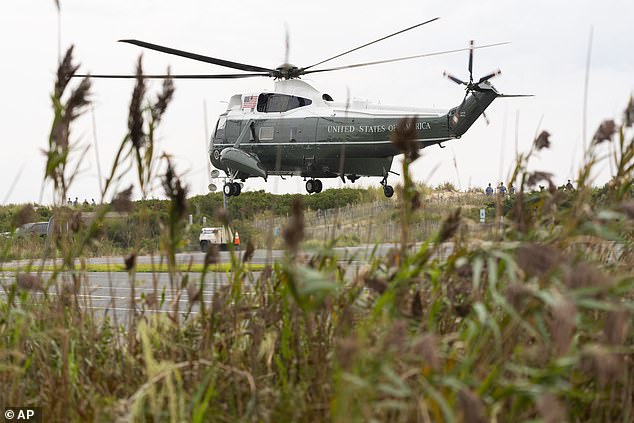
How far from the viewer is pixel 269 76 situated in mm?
22750

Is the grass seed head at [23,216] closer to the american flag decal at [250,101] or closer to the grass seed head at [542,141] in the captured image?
the grass seed head at [542,141]

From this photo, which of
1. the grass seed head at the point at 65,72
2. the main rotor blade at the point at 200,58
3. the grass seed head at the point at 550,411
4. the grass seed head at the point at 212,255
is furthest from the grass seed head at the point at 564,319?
the main rotor blade at the point at 200,58

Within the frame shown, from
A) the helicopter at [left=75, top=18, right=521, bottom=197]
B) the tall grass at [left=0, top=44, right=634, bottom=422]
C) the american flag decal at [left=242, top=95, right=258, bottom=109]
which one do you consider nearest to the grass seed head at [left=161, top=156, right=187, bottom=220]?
the tall grass at [left=0, top=44, right=634, bottom=422]

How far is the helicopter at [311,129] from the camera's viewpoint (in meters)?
21.0

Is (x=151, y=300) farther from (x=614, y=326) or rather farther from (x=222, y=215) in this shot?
(x=614, y=326)

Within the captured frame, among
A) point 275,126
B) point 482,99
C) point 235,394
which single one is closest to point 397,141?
point 235,394

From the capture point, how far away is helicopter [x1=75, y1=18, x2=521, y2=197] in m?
21.0

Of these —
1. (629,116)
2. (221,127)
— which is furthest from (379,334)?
(221,127)

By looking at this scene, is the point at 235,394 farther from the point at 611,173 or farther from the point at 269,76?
the point at 269,76

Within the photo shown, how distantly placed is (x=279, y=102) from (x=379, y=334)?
22.6 metres

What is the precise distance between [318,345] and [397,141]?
2.75ft

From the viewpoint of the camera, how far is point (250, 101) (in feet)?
82.9

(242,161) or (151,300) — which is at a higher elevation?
(242,161)

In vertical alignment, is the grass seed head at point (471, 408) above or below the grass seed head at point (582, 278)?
below
